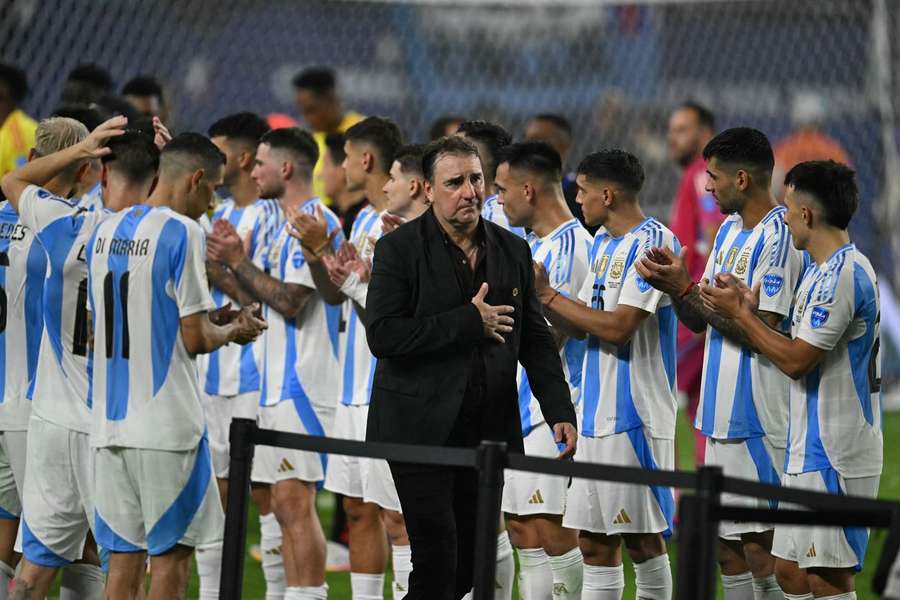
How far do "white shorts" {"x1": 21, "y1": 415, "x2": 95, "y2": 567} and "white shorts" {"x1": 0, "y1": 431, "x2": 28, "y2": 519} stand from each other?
0.34 metres

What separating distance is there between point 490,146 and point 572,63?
6.77 meters

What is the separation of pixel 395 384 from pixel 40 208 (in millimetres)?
1680

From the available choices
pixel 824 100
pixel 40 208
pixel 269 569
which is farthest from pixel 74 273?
pixel 824 100

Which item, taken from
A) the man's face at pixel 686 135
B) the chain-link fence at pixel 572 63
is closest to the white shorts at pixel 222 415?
the man's face at pixel 686 135

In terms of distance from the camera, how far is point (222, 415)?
294 inches

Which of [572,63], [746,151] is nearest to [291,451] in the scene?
[746,151]

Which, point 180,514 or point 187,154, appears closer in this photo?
point 180,514

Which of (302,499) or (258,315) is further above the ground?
(258,315)

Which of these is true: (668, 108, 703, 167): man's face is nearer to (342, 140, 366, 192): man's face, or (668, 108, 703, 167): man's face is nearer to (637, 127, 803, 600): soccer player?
(342, 140, 366, 192): man's face

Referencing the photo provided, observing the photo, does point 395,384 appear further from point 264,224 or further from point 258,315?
point 264,224

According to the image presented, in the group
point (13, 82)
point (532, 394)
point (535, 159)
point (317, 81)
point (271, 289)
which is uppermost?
point (317, 81)

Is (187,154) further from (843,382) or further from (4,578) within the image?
(843,382)

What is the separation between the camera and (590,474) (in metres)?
4.27

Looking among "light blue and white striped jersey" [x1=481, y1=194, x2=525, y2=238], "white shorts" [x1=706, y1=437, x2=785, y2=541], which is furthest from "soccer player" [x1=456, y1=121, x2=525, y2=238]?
"white shorts" [x1=706, y1=437, x2=785, y2=541]
